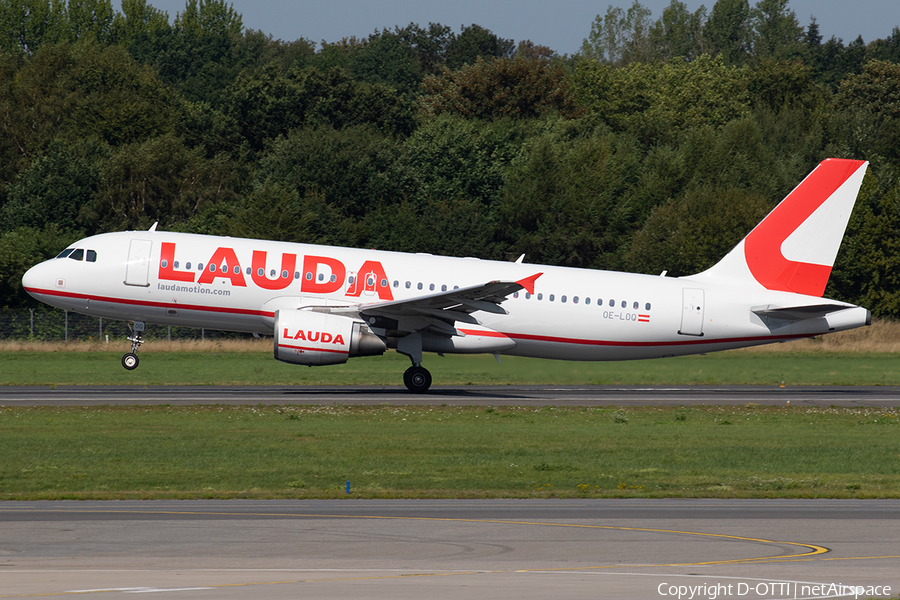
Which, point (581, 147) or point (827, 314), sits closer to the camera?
point (827, 314)

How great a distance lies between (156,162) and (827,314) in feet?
185

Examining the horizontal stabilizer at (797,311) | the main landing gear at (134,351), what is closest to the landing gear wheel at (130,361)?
the main landing gear at (134,351)

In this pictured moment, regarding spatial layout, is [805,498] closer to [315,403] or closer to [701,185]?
[315,403]

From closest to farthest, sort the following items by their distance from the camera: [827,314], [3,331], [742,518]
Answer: [742,518] → [827,314] → [3,331]

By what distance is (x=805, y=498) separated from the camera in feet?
58.7

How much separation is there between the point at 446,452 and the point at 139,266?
49.8ft

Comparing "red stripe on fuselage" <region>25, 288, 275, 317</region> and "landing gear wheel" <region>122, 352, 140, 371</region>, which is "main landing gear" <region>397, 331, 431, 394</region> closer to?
"red stripe on fuselage" <region>25, 288, 275, 317</region>

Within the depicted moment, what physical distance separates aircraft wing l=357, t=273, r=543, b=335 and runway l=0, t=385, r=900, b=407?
2327 millimetres

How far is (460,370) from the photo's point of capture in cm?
4450

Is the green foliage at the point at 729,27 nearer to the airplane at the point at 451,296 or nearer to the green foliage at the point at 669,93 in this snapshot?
the green foliage at the point at 669,93

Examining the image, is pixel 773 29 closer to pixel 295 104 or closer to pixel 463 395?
pixel 295 104

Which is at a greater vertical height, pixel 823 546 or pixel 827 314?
pixel 827 314

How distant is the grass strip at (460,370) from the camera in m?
36.7

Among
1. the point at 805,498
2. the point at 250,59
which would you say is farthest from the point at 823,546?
the point at 250,59
